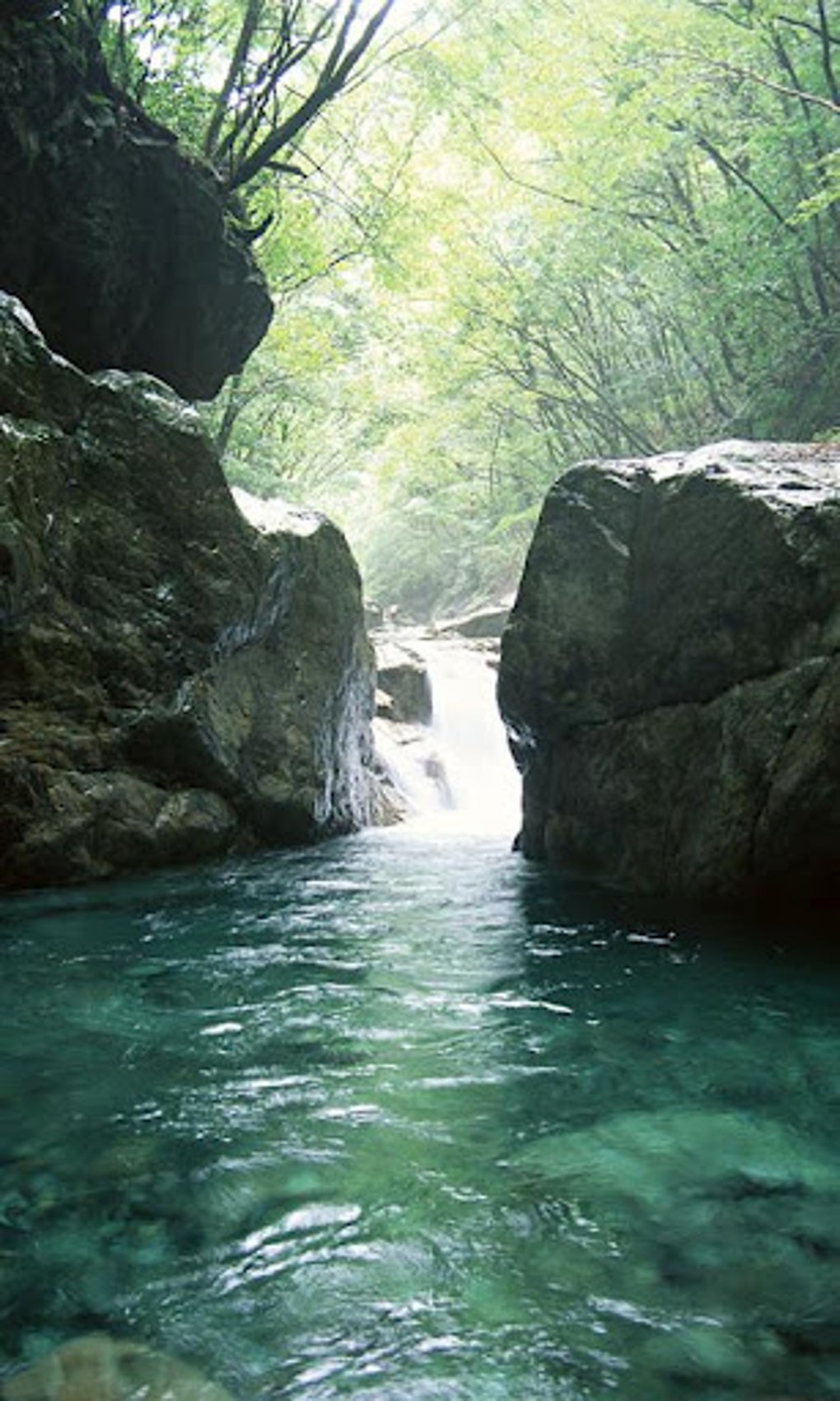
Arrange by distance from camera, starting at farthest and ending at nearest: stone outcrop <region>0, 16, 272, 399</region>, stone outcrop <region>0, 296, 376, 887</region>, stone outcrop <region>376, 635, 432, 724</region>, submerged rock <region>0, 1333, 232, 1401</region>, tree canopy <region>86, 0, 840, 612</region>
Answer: stone outcrop <region>376, 635, 432, 724</region> → tree canopy <region>86, 0, 840, 612</region> → stone outcrop <region>0, 16, 272, 399</region> → stone outcrop <region>0, 296, 376, 887</region> → submerged rock <region>0, 1333, 232, 1401</region>

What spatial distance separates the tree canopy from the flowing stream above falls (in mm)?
8142

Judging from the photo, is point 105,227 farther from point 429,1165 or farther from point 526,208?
point 526,208

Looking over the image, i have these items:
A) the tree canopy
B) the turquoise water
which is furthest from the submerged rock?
the tree canopy

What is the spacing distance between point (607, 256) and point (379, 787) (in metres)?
10.5

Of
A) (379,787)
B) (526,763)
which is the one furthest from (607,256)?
Answer: (526,763)

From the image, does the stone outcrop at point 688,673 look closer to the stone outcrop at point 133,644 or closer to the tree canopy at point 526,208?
the stone outcrop at point 133,644

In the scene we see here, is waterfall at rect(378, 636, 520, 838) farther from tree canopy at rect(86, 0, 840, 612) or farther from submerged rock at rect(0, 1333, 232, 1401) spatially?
submerged rock at rect(0, 1333, 232, 1401)

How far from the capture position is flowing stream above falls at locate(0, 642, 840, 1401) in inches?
72.2

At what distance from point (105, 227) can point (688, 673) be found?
668cm

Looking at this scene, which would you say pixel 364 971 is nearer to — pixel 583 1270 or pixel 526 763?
pixel 583 1270

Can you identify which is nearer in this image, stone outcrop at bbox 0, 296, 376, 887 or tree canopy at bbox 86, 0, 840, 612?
stone outcrop at bbox 0, 296, 376, 887

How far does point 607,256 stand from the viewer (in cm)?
1650

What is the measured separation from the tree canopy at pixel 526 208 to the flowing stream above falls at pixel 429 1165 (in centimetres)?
814

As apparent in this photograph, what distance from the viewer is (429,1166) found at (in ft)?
8.43
